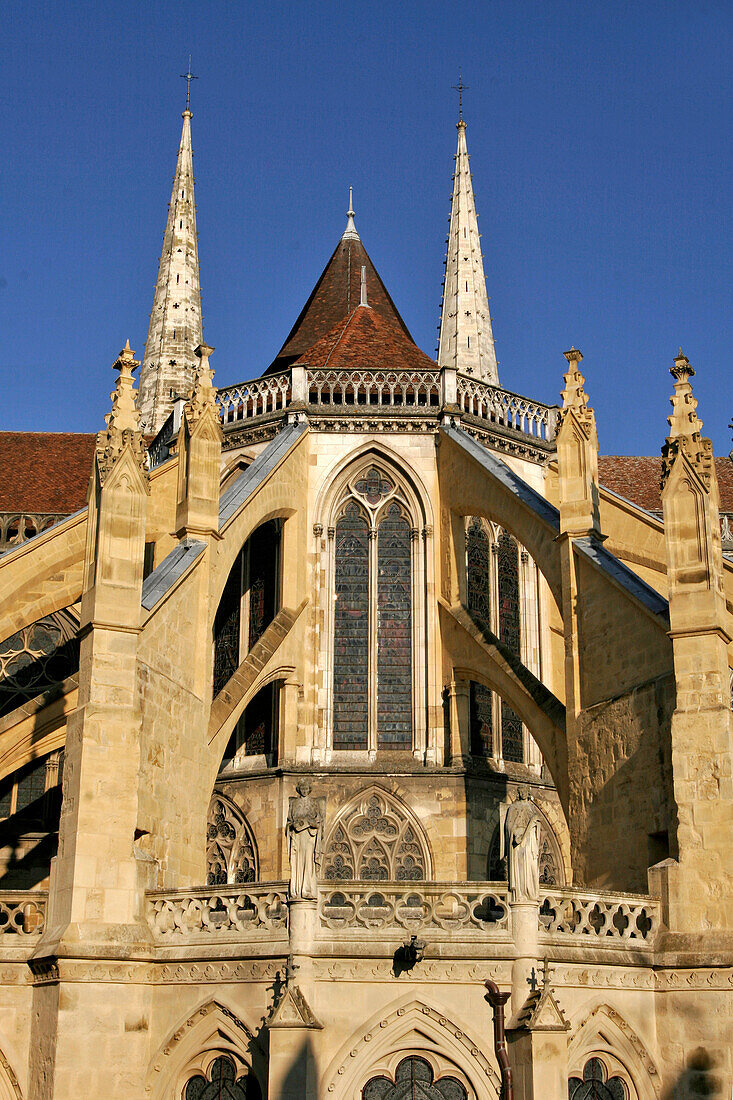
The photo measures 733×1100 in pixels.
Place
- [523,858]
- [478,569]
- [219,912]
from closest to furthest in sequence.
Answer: [523,858]
[219,912]
[478,569]

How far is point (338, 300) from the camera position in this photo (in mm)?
29000

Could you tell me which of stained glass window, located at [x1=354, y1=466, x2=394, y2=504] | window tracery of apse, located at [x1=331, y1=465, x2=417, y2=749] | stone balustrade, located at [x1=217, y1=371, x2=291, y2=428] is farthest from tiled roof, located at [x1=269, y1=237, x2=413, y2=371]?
window tracery of apse, located at [x1=331, y1=465, x2=417, y2=749]

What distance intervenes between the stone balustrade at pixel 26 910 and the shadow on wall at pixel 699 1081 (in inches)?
275

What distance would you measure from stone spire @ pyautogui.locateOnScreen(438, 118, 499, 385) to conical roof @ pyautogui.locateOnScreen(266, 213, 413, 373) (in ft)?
20.7

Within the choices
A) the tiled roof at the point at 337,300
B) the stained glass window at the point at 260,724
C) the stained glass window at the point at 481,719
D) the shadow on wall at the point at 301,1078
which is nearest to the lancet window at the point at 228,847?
the stained glass window at the point at 260,724

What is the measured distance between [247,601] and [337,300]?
28.1 ft

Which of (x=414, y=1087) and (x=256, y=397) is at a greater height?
(x=256, y=397)

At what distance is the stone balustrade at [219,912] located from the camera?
47.4 feet

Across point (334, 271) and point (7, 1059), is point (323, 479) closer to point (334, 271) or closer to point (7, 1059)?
point (334, 271)

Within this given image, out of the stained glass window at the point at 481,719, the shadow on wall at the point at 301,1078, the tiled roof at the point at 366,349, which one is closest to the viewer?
the shadow on wall at the point at 301,1078

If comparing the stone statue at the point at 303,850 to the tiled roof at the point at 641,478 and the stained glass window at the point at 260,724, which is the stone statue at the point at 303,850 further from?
the tiled roof at the point at 641,478

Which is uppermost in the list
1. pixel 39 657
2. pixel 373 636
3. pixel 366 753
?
pixel 39 657

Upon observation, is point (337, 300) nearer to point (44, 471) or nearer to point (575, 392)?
point (44, 471)

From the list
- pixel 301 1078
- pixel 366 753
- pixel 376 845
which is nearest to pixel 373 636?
pixel 366 753
